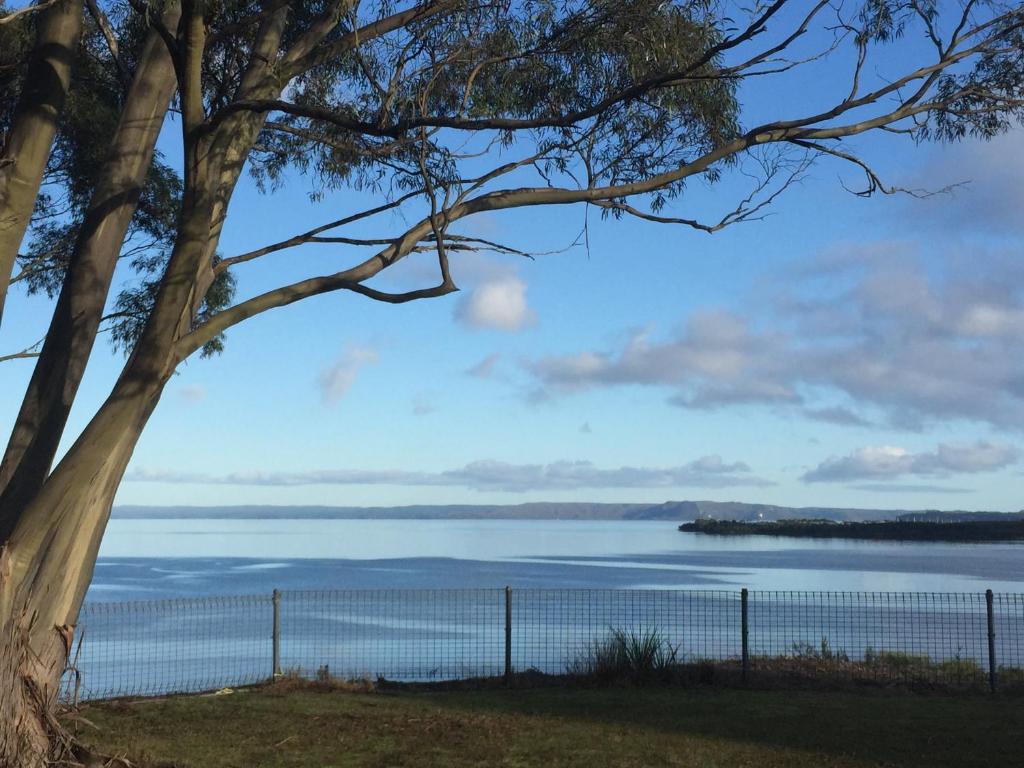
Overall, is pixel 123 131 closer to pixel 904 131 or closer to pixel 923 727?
pixel 904 131

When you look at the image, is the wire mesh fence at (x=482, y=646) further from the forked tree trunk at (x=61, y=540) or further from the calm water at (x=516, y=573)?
the calm water at (x=516, y=573)

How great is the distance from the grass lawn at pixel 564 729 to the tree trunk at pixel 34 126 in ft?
12.1

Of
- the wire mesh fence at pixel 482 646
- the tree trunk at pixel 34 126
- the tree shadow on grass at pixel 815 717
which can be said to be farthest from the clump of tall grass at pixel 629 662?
the tree trunk at pixel 34 126

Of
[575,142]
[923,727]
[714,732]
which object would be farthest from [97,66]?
[923,727]

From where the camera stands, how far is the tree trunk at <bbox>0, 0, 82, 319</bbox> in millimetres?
8445

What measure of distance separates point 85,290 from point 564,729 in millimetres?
5289

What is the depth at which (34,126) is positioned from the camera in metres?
8.72

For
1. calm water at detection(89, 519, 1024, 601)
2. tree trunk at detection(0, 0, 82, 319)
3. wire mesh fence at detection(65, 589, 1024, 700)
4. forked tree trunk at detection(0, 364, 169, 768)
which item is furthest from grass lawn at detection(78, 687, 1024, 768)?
calm water at detection(89, 519, 1024, 601)

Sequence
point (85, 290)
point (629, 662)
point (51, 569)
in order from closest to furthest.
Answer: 1. point (51, 569)
2. point (85, 290)
3. point (629, 662)

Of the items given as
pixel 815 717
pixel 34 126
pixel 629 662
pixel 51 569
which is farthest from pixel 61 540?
pixel 629 662

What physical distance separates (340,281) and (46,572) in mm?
2834

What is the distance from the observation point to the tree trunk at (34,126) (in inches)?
332

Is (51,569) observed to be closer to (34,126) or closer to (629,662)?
(34,126)

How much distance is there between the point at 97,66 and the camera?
12227 mm
